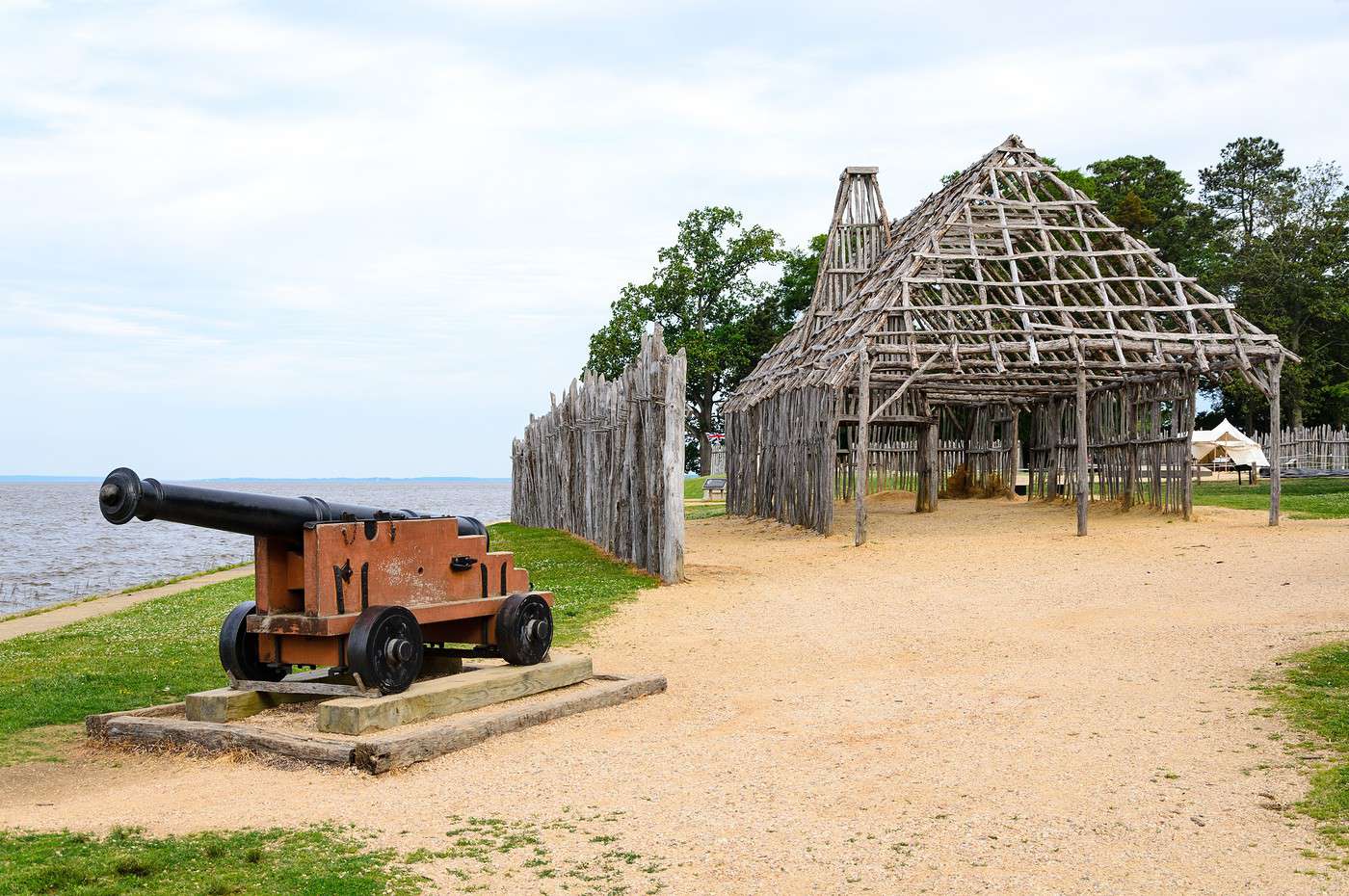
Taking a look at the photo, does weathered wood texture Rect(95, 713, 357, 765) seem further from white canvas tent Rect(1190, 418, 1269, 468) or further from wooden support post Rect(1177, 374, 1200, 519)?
white canvas tent Rect(1190, 418, 1269, 468)

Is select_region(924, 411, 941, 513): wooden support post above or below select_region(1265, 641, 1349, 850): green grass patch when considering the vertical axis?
above

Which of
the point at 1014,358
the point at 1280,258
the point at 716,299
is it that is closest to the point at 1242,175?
the point at 1280,258

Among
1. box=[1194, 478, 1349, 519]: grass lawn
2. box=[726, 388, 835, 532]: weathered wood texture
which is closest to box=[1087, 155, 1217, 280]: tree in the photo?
box=[1194, 478, 1349, 519]: grass lawn

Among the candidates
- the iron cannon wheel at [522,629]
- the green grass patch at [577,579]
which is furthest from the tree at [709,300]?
the iron cannon wheel at [522,629]

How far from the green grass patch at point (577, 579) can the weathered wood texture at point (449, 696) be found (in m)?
2.36

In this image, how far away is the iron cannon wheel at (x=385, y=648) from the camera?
7027 millimetres

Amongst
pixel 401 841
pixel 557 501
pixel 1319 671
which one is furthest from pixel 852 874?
pixel 557 501

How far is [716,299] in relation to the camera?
2068 inches

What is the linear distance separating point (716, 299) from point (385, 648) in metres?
46.1

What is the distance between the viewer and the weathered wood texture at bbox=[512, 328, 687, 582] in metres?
15.0

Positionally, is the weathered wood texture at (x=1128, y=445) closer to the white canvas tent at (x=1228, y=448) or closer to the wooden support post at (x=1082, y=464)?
the wooden support post at (x=1082, y=464)

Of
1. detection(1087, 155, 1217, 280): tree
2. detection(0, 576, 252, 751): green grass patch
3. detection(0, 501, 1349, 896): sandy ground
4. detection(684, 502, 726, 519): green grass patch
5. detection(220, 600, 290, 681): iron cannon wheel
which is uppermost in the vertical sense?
detection(1087, 155, 1217, 280): tree

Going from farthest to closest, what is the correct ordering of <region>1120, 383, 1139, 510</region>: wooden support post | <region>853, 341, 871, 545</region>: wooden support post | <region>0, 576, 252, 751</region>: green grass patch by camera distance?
<region>1120, 383, 1139, 510</region>: wooden support post, <region>853, 341, 871, 545</region>: wooden support post, <region>0, 576, 252, 751</region>: green grass patch

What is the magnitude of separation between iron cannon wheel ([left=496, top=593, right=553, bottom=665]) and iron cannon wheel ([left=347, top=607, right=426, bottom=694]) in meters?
0.83
